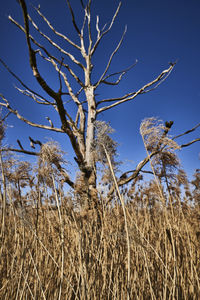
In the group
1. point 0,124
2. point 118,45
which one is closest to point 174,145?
point 0,124

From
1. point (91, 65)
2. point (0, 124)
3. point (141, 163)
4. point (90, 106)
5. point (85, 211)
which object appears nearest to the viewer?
point (0, 124)

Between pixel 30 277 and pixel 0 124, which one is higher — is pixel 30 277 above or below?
below

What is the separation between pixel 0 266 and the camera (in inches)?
52.8

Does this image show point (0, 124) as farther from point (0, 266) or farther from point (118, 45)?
point (118, 45)

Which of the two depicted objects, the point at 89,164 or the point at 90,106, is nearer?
the point at 89,164

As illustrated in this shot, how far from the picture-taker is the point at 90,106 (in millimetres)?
4254

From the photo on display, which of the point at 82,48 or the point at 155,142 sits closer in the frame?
the point at 155,142

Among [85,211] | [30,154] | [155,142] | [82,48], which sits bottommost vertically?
[85,211]

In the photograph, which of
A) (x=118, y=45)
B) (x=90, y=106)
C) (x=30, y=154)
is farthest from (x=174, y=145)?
(x=118, y=45)

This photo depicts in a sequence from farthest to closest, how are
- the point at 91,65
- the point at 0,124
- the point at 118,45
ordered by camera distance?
the point at 118,45 < the point at 91,65 < the point at 0,124

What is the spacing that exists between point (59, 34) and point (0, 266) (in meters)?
6.16

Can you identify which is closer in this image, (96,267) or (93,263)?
(96,267)

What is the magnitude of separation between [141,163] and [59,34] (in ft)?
16.2

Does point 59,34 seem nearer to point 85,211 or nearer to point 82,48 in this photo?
point 82,48
